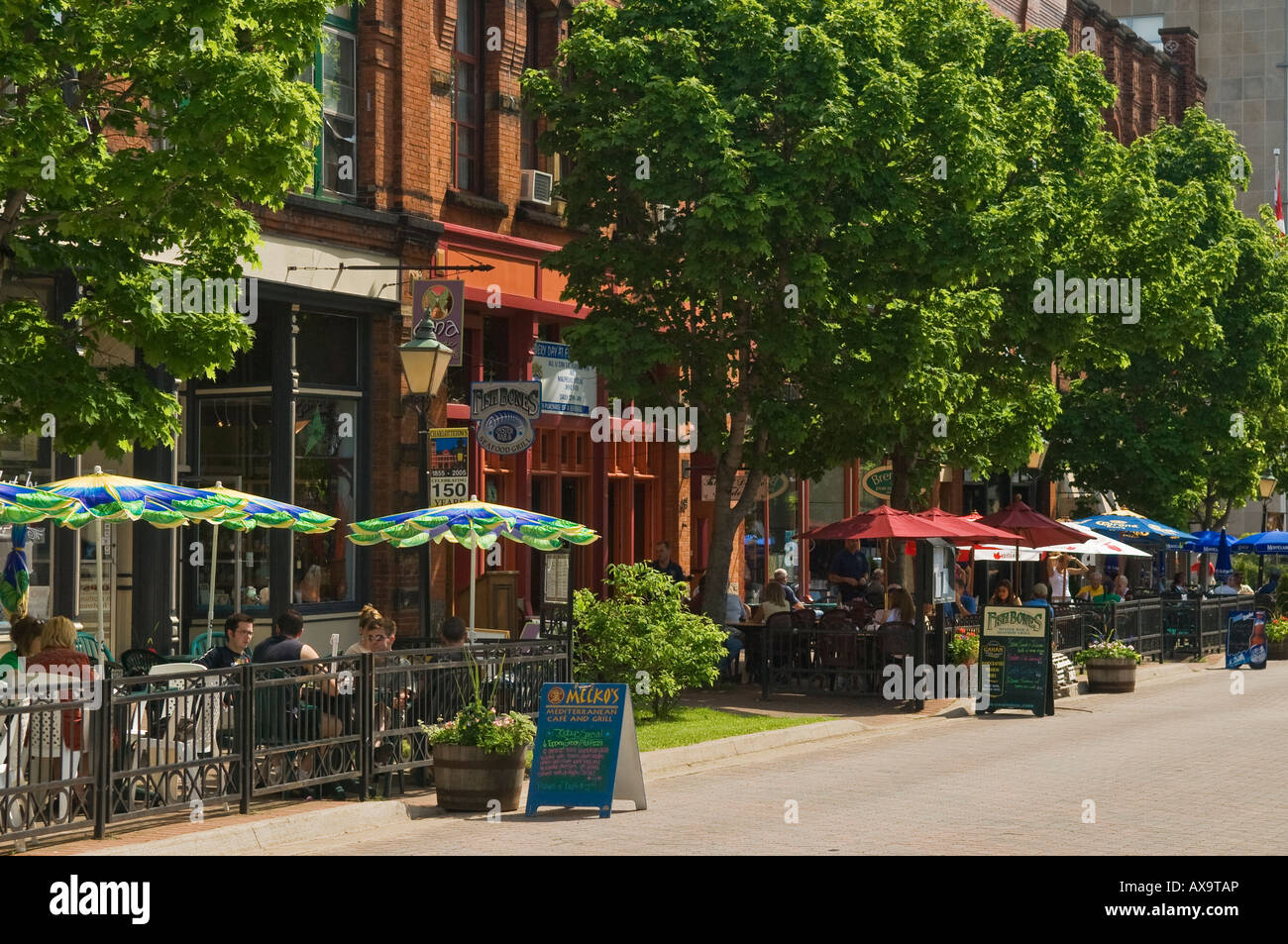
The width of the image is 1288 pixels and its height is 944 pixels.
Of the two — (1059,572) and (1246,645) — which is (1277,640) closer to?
(1246,645)

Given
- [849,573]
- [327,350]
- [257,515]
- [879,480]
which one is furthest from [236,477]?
[879,480]

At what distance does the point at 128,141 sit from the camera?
1998 centimetres

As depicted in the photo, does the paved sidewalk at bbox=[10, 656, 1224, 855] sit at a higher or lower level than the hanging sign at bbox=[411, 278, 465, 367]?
lower

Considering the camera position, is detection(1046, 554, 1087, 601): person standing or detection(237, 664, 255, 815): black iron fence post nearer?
detection(237, 664, 255, 815): black iron fence post

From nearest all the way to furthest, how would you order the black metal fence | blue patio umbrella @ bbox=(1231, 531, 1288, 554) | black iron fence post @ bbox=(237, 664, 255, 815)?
the black metal fence, black iron fence post @ bbox=(237, 664, 255, 815), blue patio umbrella @ bbox=(1231, 531, 1288, 554)

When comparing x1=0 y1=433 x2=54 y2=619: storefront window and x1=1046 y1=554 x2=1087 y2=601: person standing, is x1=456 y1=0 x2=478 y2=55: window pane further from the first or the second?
x1=1046 y1=554 x2=1087 y2=601: person standing

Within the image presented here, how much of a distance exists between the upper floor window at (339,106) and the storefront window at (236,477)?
3.17 meters

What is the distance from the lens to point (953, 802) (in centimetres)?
1360

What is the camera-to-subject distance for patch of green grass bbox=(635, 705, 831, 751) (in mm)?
17891

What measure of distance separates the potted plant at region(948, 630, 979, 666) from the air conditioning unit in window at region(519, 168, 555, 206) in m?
9.19

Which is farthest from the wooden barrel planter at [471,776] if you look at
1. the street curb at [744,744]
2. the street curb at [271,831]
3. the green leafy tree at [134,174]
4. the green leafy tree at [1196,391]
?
the green leafy tree at [1196,391]

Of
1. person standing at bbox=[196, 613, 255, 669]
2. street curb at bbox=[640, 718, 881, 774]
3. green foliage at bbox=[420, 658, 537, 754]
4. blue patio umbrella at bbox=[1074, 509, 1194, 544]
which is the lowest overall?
street curb at bbox=[640, 718, 881, 774]

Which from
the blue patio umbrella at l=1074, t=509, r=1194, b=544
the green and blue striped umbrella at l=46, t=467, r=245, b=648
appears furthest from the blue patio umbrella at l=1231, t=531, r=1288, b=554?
the green and blue striped umbrella at l=46, t=467, r=245, b=648

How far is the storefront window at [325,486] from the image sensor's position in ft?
74.8
